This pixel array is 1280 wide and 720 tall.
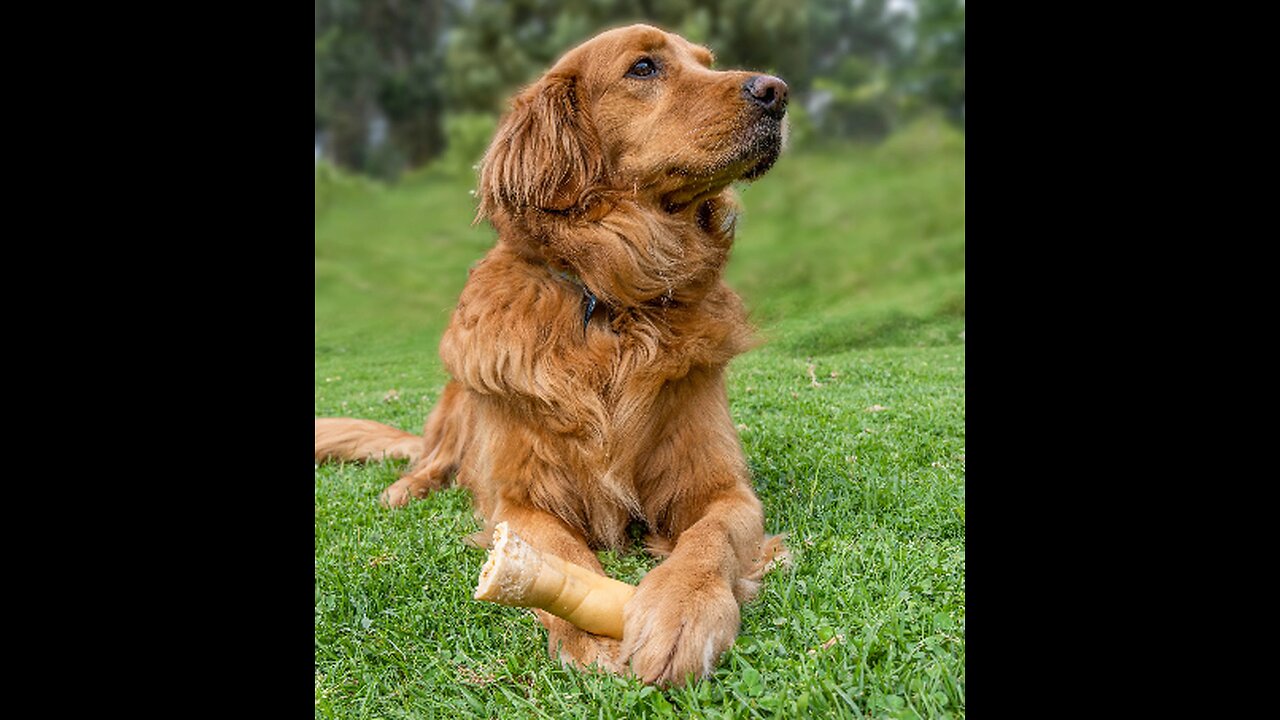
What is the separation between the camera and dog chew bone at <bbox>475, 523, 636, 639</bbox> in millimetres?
1765

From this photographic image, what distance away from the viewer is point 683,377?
2.56 meters

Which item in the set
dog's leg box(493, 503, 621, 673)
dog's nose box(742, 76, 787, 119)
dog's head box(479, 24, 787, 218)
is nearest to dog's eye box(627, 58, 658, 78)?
dog's head box(479, 24, 787, 218)

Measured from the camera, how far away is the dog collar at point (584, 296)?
2.52 m

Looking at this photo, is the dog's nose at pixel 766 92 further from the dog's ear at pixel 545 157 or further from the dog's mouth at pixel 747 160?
the dog's ear at pixel 545 157

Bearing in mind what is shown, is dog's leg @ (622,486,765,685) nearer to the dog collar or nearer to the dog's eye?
the dog collar

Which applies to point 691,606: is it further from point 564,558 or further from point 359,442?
point 359,442

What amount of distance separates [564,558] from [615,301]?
0.77 metres

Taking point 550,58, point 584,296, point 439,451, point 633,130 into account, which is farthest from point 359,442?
point 550,58
